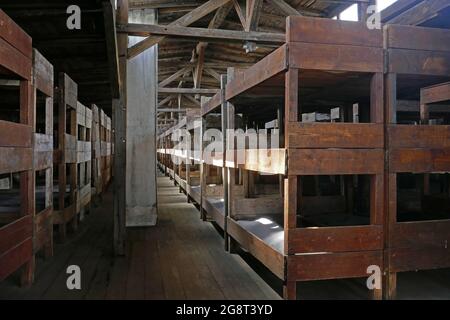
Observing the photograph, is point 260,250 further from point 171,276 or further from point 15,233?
point 15,233

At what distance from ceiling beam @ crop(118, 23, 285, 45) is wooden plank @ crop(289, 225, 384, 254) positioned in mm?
3373

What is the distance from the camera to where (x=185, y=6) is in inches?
261

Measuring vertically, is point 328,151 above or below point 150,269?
above

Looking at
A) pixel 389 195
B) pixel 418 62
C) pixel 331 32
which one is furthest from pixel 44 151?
pixel 418 62

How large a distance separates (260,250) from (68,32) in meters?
3.01

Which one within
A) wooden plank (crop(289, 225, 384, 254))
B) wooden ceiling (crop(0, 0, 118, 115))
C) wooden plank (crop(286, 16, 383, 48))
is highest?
wooden ceiling (crop(0, 0, 118, 115))

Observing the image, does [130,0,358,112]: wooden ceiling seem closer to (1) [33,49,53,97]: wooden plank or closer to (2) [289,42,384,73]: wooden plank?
(1) [33,49,53,97]: wooden plank

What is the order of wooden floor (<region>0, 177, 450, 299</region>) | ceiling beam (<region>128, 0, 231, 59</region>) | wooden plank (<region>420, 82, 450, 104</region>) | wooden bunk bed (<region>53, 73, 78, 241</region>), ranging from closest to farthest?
wooden floor (<region>0, 177, 450, 299</region>), wooden plank (<region>420, 82, 450, 104</region>), wooden bunk bed (<region>53, 73, 78, 241</region>), ceiling beam (<region>128, 0, 231, 59</region>)

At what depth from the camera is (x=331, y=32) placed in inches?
104

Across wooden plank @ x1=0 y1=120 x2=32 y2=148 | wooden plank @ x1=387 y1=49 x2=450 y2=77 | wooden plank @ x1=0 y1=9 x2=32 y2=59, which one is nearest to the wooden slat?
wooden plank @ x1=0 y1=120 x2=32 y2=148

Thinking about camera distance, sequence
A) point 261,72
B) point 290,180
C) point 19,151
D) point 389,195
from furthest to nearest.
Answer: point 261,72, point 19,151, point 389,195, point 290,180

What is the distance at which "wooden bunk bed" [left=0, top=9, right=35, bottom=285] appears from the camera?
2.63 meters

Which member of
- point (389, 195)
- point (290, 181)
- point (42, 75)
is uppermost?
point (42, 75)

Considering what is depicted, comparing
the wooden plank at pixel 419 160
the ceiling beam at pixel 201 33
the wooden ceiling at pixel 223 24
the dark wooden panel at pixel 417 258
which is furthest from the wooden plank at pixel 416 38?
the wooden ceiling at pixel 223 24
